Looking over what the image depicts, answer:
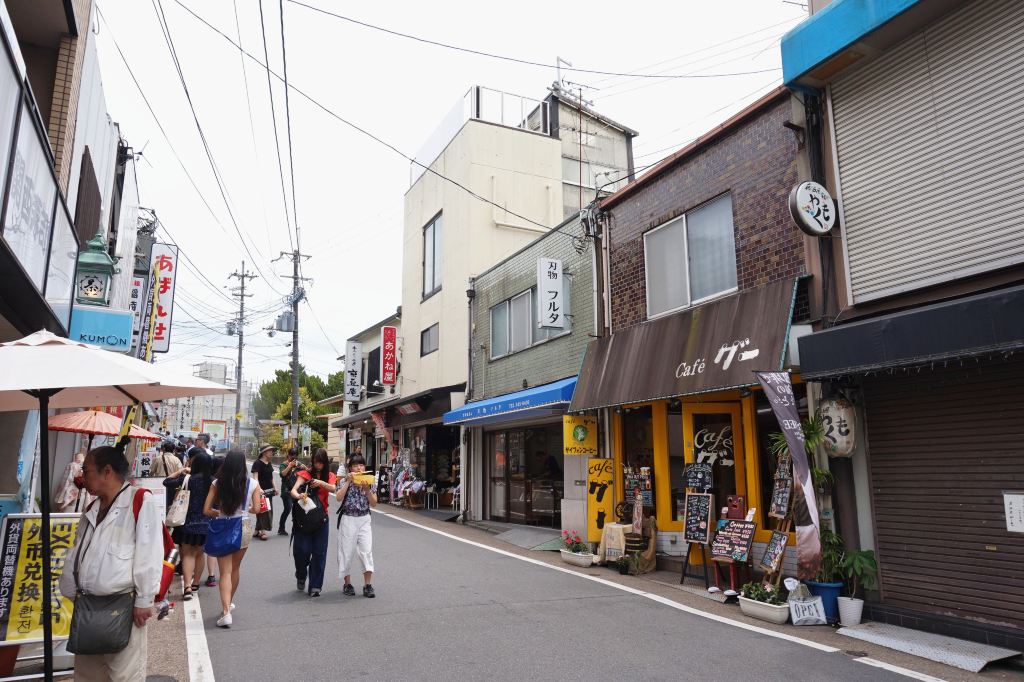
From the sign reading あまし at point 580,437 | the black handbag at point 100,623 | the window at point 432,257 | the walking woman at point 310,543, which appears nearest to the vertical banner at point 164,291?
the window at point 432,257

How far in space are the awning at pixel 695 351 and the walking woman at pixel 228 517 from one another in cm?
587

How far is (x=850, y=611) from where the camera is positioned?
7.13 metres

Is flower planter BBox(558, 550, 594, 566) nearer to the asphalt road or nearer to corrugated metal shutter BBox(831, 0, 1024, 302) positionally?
the asphalt road

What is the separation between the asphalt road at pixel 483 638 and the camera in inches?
218

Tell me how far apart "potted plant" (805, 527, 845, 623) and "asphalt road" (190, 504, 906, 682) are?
3.51 feet

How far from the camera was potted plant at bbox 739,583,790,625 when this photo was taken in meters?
7.33

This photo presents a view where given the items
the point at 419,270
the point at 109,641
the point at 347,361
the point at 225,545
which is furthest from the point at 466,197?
the point at 109,641

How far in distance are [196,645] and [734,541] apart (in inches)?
246

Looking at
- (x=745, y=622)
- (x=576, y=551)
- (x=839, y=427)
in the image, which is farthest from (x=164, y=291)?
(x=839, y=427)

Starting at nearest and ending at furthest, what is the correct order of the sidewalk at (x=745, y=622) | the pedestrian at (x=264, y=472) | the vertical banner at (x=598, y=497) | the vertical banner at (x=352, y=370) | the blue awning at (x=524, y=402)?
the sidewalk at (x=745, y=622), the vertical banner at (x=598, y=497), the pedestrian at (x=264, y=472), the blue awning at (x=524, y=402), the vertical banner at (x=352, y=370)

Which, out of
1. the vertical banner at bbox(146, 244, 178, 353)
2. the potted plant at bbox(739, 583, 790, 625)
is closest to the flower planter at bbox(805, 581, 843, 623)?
the potted plant at bbox(739, 583, 790, 625)

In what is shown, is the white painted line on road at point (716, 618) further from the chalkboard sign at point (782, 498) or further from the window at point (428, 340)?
the window at point (428, 340)

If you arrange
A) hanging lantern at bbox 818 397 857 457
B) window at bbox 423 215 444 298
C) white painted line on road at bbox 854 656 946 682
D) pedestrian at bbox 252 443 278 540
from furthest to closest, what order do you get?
window at bbox 423 215 444 298
pedestrian at bbox 252 443 278 540
hanging lantern at bbox 818 397 857 457
white painted line on road at bbox 854 656 946 682

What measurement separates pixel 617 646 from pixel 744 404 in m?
4.89
